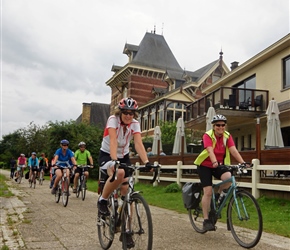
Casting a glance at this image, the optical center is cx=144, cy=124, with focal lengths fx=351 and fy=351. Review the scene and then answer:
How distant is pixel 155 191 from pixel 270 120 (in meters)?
5.52

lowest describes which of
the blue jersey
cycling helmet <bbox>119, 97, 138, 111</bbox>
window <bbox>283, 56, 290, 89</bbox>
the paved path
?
the paved path

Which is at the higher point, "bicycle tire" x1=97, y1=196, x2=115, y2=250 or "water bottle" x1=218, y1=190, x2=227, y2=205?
"water bottle" x1=218, y1=190, x2=227, y2=205

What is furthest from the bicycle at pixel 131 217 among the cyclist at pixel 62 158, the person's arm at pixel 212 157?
the cyclist at pixel 62 158

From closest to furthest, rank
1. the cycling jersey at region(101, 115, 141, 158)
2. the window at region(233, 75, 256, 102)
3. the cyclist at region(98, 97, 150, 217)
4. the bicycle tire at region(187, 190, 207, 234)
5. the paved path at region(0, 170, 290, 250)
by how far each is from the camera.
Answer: the cyclist at region(98, 97, 150, 217) < the cycling jersey at region(101, 115, 141, 158) < the paved path at region(0, 170, 290, 250) < the bicycle tire at region(187, 190, 207, 234) < the window at region(233, 75, 256, 102)

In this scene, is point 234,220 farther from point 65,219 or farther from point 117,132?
point 65,219

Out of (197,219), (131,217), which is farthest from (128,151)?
(197,219)

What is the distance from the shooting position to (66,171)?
10.5 metres

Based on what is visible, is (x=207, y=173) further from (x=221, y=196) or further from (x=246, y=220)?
(x=246, y=220)

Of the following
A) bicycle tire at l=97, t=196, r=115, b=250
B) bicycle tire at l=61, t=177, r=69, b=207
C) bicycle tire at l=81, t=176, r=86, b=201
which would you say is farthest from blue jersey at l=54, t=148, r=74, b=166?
bicycle tire at l=97, t=196, r=115, b=250

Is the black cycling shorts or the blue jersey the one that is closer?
the black cycling shorts

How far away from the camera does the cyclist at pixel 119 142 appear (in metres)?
4.37

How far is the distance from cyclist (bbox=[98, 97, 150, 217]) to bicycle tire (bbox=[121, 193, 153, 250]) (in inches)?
15.2

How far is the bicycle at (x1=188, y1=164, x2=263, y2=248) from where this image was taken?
15.7 feet

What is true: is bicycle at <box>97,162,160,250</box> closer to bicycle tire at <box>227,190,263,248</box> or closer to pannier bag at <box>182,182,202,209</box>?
bicycle tire at <box>227,190,263,248</box>
